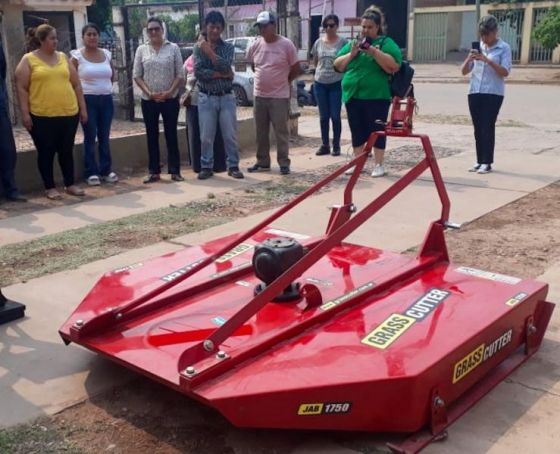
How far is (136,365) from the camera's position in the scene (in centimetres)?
288

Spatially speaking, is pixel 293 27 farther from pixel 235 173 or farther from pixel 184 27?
pixel 184 27

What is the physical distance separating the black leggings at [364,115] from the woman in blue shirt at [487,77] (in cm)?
102

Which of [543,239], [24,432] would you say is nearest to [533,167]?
[543,239]

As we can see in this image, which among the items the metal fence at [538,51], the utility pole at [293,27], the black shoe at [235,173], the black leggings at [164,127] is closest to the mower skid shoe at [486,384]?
the black shoe at [235,173]

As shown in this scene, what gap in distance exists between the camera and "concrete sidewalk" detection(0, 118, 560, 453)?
292 cm

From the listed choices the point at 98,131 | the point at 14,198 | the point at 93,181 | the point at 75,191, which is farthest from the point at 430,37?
the point at 14,198

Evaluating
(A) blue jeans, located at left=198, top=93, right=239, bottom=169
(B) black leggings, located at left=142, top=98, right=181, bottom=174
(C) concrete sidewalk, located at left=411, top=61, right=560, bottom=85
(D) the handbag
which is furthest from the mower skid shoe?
(C) concrete sidewalk, located at left=411, top=61, right=560, bottom=85

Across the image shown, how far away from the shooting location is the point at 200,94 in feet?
24.7

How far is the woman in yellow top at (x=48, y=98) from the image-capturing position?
643cm

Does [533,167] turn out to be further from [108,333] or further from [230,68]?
[108,333]

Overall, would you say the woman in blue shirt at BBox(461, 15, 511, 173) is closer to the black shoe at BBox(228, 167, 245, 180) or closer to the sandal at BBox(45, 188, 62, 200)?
the black shoe at BBox(228, 167, 245, 180)

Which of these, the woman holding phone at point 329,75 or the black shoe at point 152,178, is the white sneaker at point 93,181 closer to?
the black shoe at point 152,178

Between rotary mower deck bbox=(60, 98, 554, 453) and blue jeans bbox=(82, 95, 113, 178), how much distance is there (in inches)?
151

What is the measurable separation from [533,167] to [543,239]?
307 centimetres
